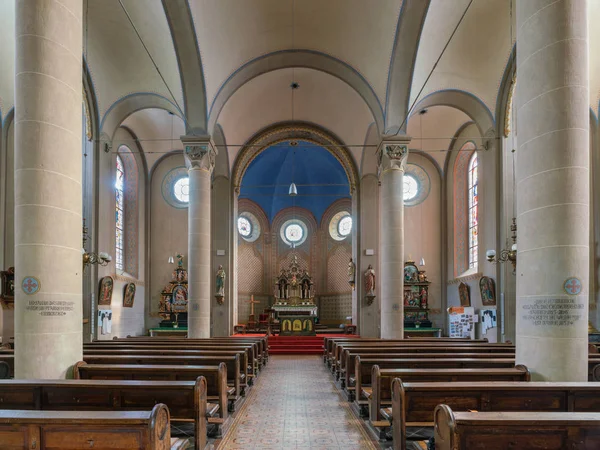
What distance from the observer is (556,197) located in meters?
5.74

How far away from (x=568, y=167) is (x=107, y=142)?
47.7 feet

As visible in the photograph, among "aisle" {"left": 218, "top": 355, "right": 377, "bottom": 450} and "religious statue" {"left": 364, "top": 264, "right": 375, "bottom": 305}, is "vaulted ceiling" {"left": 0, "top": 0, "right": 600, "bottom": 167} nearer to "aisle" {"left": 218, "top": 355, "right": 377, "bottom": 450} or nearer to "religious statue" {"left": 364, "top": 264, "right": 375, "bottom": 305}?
"aisle" {"left": 218, "top": 355, "right": 377, "bottom": 450}

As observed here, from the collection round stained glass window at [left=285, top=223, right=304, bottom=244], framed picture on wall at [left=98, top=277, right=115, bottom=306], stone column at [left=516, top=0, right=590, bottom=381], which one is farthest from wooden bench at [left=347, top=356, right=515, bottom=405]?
round stained glass window at [left=285, top=223, right=304, bottom=244]

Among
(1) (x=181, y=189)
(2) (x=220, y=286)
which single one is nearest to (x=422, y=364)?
(2) (x=220, y=286)

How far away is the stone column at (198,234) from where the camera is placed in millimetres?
14367

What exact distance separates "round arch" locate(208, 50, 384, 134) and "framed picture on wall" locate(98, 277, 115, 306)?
6037 mm

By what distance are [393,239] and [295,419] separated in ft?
26.1

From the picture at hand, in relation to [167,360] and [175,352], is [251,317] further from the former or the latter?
[167,360]

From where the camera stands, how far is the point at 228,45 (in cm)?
1451

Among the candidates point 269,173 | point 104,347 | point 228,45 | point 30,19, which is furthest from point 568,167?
point 269,173

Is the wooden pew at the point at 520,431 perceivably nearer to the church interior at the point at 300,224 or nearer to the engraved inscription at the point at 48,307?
the church interior at the point at 300,224

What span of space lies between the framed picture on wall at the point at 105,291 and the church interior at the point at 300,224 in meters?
0.08

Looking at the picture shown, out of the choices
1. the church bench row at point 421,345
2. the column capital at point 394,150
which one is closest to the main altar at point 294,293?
the column capital at point 394,150

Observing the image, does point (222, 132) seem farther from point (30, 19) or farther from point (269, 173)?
point (30, 19)
